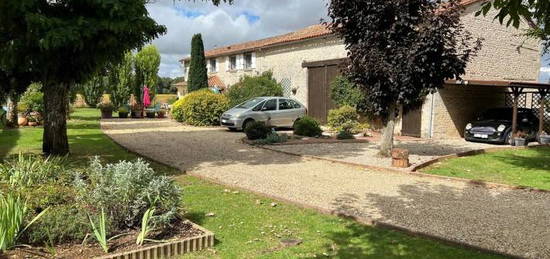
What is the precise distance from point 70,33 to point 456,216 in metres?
6.32

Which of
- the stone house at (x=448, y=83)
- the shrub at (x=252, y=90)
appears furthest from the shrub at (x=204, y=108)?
the stone house at (x=448, y=83)

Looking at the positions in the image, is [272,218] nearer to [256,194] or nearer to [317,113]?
[256,194]

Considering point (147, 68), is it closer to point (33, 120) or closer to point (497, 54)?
point (33, 120)

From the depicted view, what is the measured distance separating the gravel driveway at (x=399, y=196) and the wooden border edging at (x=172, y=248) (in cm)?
209

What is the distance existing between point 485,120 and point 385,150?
24.6 ft

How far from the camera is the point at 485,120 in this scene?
54.4 feet

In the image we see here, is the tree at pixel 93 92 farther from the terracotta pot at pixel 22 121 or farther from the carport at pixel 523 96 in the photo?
the carport at pixel 523 96

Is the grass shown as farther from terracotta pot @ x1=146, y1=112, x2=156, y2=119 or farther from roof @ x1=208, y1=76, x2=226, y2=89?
roof @ x1=208, y1=76, x2=226, y2=89

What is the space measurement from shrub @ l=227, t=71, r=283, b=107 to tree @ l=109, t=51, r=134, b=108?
1089cm

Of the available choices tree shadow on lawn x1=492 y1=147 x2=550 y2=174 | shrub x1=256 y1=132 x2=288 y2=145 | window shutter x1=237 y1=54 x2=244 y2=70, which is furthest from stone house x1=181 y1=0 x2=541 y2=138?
shrub x1=256 y1=132 x2=288 y2=145

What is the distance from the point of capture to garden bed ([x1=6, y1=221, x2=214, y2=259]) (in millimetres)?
3988

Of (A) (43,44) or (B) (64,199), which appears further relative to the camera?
(A) (43,44)

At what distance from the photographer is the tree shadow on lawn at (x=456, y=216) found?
15.1 feet

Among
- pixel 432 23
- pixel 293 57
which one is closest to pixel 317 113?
pixel 293 57
